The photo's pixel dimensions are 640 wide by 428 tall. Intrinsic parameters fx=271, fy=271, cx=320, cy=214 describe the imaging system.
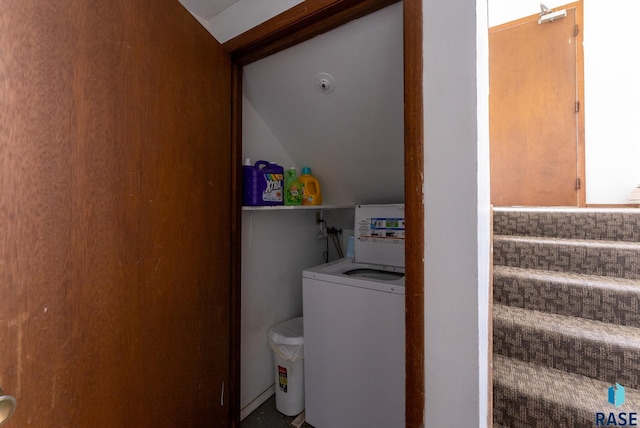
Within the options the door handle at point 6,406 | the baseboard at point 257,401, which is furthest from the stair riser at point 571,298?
the door handle at point 6,406

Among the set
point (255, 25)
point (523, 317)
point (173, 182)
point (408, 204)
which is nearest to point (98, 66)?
point (173, 182)

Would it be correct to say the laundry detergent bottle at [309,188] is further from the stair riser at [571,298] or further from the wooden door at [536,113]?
the wooden door at [536,113]

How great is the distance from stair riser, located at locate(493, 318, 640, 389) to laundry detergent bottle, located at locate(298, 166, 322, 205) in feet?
4.23

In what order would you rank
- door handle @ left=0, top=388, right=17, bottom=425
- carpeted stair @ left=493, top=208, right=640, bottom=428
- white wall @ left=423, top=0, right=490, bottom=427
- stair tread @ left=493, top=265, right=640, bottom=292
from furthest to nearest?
stair tread @ left=493, top=265, right=640, bottom=292
carpeted stair @ left=493, top=208, right=640, bottom=428
white wall @ left=423, top=0, right=490, bottom=427
door handle @ left=0, top=388, right=17, bottom=425

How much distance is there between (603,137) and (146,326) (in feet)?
12.8

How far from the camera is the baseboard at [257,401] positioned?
1707 mm

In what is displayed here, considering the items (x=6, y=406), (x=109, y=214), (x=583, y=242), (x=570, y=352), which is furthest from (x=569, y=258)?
(x=6, y=406)

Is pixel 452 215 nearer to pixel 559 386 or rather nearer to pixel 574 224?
pixel 559 386

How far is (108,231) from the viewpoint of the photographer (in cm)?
78

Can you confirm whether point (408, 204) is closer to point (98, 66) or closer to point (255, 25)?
point (98, 66)

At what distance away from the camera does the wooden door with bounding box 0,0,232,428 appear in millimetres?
602

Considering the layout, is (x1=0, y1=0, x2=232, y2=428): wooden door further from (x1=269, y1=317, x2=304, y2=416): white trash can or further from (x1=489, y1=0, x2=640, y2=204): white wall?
(x1=489, y1=0, x2=640, y2=204): white wall

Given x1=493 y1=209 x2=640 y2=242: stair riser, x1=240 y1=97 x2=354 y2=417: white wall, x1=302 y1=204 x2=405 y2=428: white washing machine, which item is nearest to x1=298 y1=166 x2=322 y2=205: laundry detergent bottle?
x1=240 y1=97 x2=354 y2=417: white wall

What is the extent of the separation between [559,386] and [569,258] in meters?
0.84
